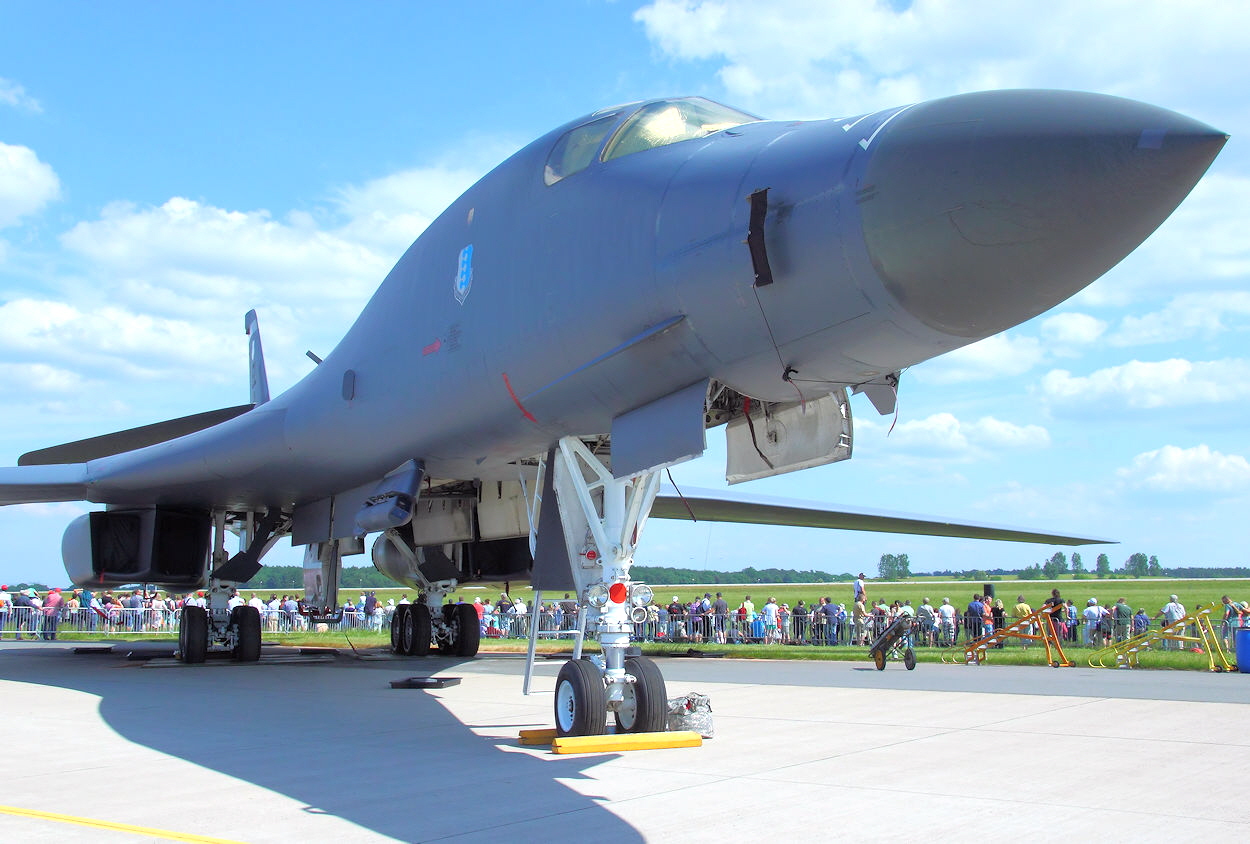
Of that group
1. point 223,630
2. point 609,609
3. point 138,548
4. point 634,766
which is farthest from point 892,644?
point 138,548

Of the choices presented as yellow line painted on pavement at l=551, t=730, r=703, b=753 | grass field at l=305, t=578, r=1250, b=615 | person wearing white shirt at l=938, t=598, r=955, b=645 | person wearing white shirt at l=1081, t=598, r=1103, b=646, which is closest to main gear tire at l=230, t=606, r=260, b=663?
yellow line painted on pavement at l=551, t=730, r=703, b=753

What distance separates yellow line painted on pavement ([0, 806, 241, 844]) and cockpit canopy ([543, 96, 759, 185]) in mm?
4200

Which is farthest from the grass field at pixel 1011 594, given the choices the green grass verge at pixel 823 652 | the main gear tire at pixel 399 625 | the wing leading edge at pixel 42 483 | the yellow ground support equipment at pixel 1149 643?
the yellow ground support equipment at pixel 1149 643

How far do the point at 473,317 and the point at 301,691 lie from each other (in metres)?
4.97

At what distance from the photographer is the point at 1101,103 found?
13.3 ft

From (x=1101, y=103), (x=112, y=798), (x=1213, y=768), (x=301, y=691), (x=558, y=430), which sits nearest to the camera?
(x=1101, y=103)

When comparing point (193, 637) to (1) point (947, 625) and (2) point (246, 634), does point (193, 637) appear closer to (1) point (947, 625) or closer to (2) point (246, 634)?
(2) point (246, 634)

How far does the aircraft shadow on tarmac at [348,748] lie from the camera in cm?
467

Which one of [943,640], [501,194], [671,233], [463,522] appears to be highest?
[501,194]

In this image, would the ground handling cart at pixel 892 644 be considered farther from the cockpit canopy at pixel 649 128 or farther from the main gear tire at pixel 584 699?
the cockpit canopy at pixel 649 128

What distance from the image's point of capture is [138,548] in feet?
46.5

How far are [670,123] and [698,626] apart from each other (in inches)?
661

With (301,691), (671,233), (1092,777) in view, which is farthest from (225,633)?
(1092,777)

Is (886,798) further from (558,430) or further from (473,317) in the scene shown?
(473,317)
